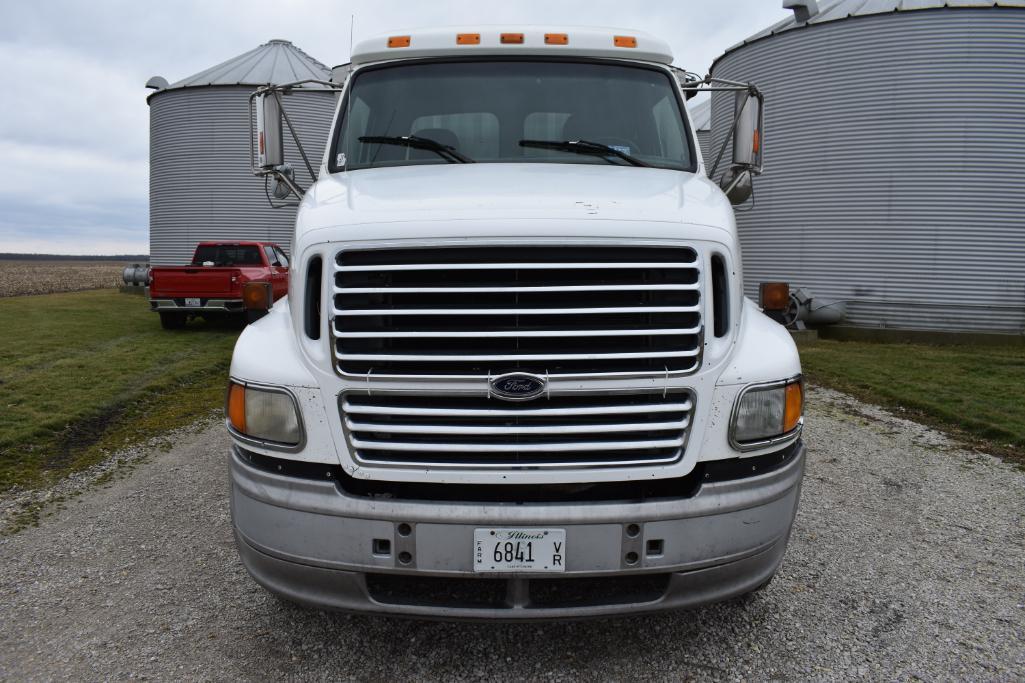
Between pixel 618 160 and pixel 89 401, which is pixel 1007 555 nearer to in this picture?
pixel 618 160

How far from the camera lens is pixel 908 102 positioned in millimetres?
14477

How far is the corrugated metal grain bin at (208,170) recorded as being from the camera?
24.1 meters

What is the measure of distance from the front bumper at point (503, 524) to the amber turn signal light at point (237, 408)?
6.6 inches

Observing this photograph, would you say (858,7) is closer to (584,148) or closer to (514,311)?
(584,148)

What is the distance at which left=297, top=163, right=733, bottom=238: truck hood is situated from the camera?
8.79 ft

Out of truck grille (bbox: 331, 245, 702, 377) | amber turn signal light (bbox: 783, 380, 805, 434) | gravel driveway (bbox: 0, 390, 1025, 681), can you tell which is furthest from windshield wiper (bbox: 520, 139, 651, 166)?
gravel driveway (bbox: 0, 390, 1025, 681)

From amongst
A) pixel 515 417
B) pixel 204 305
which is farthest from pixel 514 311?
pixel 204 305

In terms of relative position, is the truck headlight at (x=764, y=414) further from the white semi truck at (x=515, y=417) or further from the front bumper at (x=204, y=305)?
the front bumper at (x=204, y=305)

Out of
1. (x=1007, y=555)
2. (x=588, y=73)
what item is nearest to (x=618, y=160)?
(x=588, y=73)

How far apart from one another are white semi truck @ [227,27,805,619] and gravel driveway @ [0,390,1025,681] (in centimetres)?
42

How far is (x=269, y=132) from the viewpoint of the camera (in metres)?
4.27

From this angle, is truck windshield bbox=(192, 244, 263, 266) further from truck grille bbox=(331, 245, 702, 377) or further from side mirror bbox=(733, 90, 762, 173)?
truck grille bbox=(331, 245, 702, 377)

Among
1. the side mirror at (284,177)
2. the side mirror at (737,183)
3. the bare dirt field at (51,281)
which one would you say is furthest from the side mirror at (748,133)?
the bare dirt field at (51,281)

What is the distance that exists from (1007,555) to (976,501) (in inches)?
40.2
